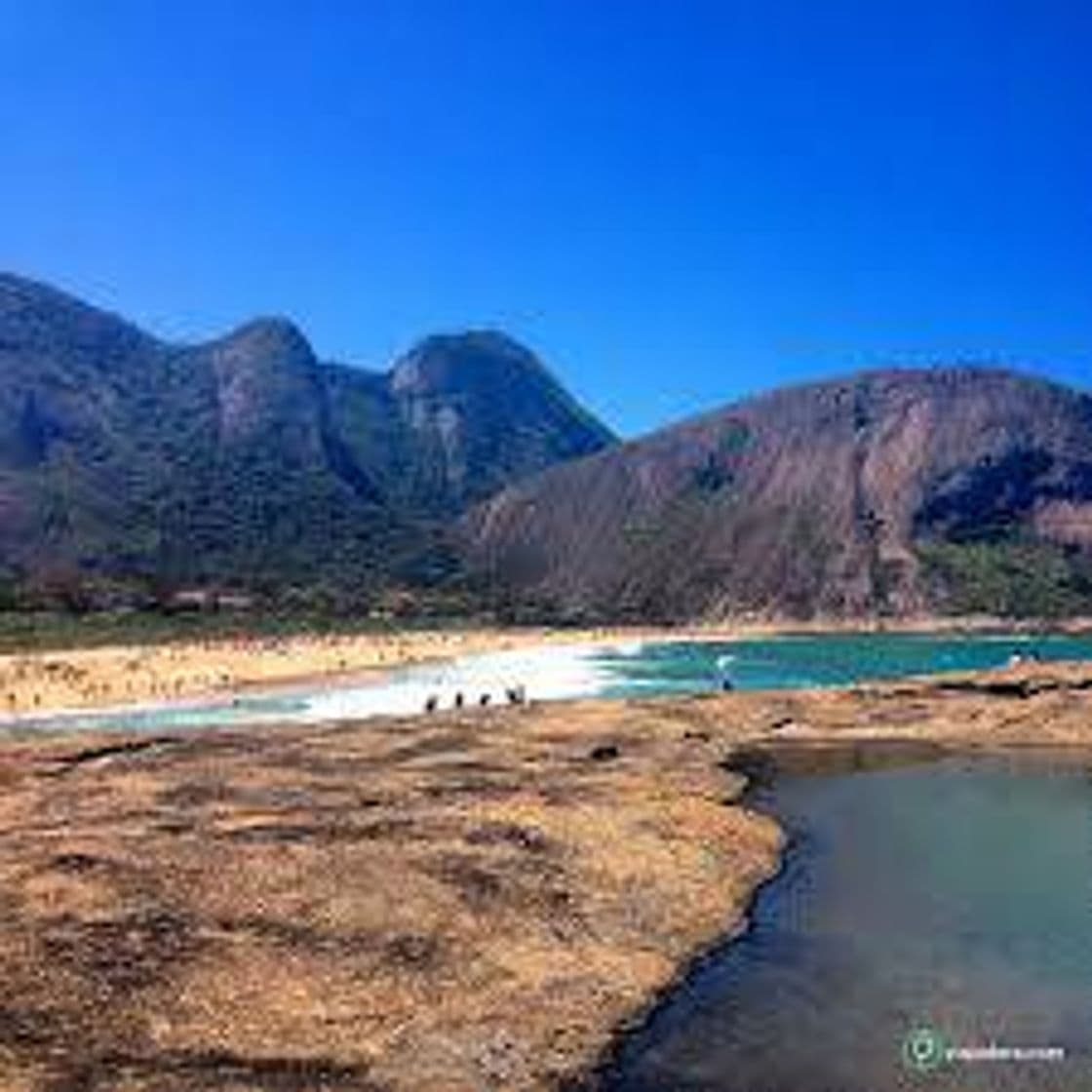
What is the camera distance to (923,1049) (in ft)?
67.6

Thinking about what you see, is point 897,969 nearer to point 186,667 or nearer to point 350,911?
point 350,911

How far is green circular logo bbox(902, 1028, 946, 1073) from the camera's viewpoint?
19984 millimetres

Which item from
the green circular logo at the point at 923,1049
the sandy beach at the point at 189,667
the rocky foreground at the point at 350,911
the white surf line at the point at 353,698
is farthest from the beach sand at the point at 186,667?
the green circular logo at the point at 923,1049

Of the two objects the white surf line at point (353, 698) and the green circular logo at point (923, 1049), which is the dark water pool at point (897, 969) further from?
the white surf line at point (353, 698)

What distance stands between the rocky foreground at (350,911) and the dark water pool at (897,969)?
2.97ft

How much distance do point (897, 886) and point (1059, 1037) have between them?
32.7 feet

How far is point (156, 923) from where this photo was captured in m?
24.5

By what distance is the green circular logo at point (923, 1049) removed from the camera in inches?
787

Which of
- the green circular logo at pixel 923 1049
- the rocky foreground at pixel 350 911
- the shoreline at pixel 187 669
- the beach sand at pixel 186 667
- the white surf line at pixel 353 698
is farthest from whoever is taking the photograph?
the beach sand at pixel 186 667

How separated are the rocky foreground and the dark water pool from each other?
2.97 feet

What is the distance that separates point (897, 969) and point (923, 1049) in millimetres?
4092

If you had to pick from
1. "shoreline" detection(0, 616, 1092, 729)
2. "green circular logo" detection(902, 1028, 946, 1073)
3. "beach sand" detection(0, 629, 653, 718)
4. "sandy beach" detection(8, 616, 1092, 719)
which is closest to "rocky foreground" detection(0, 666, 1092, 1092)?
"green circular logo" detection(902, 1028, 946, 1073)

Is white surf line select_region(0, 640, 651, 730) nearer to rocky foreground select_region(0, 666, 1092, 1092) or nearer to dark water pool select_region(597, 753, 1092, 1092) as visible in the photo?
rocky foreground select_region(0, 666, 1092, 1092)
